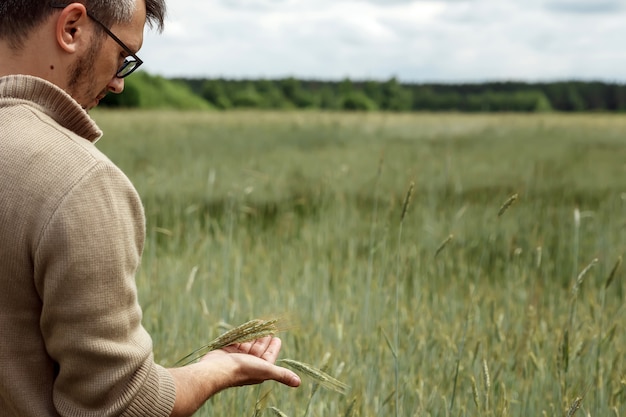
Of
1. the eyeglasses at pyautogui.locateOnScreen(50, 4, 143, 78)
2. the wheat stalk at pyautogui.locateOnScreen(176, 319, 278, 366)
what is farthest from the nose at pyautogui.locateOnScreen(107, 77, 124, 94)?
the wheat stalk at pyautogui.locateOnScreen(176, 319, 278, 366)

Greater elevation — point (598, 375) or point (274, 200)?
point (598, 375)

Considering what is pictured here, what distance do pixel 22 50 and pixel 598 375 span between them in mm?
2134

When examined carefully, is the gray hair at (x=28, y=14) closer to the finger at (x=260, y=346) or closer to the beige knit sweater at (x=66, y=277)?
the beige knit sweater at (x=66, y=277)

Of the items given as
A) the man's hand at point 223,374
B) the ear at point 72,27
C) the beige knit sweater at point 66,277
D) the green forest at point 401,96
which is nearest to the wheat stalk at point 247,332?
the man's hand at point 223,374

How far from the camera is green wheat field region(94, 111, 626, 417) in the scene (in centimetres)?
260

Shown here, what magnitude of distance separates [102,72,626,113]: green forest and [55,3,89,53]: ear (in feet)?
147

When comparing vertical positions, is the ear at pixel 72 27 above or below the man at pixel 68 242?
above

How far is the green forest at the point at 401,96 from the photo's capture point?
50.1 metres

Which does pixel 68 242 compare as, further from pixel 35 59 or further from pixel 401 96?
pixel 401 96

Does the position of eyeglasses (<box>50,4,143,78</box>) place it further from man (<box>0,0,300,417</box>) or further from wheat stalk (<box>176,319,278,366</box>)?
wheat stalk (<box>176,319,278,366</box>)

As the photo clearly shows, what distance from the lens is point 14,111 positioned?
1.29 metres

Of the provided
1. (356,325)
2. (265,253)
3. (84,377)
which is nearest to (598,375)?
(356,325)

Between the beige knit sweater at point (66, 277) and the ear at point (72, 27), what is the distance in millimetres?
74

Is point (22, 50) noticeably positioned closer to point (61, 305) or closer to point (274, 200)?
point (61, 305)
